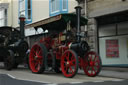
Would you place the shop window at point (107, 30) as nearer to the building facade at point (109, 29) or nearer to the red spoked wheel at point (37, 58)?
the building facade at point (109, 29)

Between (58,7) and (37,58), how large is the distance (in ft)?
25.8

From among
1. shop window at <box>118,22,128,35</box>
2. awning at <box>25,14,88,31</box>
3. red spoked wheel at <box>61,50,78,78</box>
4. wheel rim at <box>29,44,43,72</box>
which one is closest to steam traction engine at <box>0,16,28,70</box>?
wheel rim at <box>29,44,43,72</box>

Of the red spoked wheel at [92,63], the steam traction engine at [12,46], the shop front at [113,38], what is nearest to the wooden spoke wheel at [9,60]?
the steam traction engine at [12,46]

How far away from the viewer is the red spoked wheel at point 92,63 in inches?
402

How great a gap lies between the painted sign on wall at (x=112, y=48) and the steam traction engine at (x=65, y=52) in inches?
143

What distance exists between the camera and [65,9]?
18.0 m

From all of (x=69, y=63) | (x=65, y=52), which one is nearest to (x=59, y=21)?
(x=65, y=52)

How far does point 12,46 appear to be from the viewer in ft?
46.4

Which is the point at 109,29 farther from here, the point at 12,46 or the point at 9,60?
the point at 9,60

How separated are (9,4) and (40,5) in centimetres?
702

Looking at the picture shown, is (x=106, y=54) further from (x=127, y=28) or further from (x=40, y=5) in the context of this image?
(x=40, y=5)

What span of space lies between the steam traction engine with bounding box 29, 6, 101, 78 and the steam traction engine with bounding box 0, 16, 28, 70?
179 centimetres

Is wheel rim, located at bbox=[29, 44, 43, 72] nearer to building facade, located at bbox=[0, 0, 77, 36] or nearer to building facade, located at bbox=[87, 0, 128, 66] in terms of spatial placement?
building facade, located at bbox=[87, 0, 128, 66]

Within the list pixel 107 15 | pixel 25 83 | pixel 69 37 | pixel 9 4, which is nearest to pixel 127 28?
pixel 107 15
